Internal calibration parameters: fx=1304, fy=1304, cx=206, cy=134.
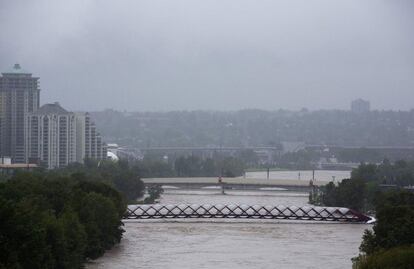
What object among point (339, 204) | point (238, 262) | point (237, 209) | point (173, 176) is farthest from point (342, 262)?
point (173, 176)

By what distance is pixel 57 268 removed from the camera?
63.1ft

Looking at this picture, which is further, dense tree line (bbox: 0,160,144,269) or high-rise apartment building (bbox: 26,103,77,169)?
high-rise apartment building (bbox: 26,103,77,169)

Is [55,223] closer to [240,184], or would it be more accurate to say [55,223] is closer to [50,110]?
[240,184]

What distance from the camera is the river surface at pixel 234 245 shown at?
2227 centimetres

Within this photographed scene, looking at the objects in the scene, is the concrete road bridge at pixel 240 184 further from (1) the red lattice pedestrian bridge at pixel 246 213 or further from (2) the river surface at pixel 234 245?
(2) the river surface at pixel 234 245

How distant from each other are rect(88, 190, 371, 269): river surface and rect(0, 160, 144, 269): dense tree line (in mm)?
488

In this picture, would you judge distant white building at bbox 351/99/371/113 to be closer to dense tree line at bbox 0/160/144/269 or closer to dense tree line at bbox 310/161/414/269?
dense tree line at bbox 310/161/414/269

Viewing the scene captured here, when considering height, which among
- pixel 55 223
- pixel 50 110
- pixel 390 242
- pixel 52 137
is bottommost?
pixel 390 242

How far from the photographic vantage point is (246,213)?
1308 inches

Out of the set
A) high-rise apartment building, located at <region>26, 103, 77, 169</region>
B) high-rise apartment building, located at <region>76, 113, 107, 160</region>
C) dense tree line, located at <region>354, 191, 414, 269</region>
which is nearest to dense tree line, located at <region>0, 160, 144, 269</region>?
dense tree line, located at <region>354, 191, 414, 269</region>

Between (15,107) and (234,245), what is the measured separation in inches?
1710

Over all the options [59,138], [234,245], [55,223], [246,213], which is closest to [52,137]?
[59,138]

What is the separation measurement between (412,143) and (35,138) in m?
50.5

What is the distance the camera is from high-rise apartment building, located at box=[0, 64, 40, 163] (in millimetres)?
63844
